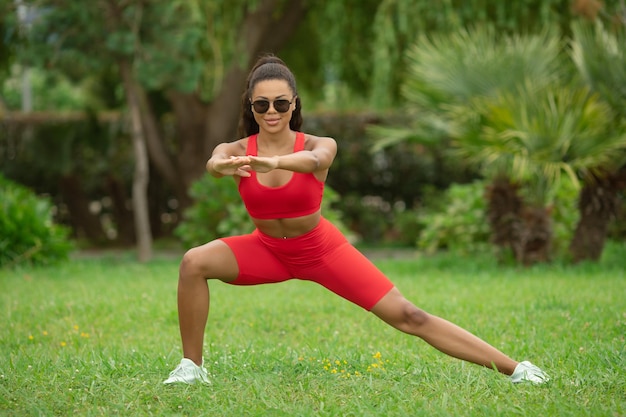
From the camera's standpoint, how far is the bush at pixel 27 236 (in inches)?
394

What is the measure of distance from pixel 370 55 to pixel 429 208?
2607mm

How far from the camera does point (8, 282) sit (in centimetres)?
877

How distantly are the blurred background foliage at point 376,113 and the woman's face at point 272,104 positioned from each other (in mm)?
4567

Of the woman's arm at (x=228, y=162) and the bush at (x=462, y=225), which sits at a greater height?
the woman's arm at (x=228, y=162)

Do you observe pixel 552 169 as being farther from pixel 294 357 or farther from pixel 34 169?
pixel 34 169

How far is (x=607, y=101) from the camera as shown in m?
9.14

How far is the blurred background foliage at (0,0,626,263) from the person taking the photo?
9.12 meters

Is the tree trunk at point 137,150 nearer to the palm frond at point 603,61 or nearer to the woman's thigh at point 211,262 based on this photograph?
the palm frond at point 603,61

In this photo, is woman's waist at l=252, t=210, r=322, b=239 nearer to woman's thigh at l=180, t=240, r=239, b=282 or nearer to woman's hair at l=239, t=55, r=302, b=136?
woman's thigh at l=180, t=240, r=239, b=282

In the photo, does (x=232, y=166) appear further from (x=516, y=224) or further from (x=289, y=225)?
(x=516, y=224)

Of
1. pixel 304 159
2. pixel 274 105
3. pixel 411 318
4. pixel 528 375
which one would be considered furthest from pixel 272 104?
pixel 528 375

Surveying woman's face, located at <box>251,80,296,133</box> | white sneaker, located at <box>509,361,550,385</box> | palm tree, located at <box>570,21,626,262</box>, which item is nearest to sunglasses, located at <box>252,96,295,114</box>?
woman's face, located at <box>251,80,296,133</box>

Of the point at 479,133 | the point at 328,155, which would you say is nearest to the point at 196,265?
the point at 328,155

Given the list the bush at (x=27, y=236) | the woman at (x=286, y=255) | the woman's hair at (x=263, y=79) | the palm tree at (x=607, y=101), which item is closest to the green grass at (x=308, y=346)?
the woman at (x=286, y=255)
